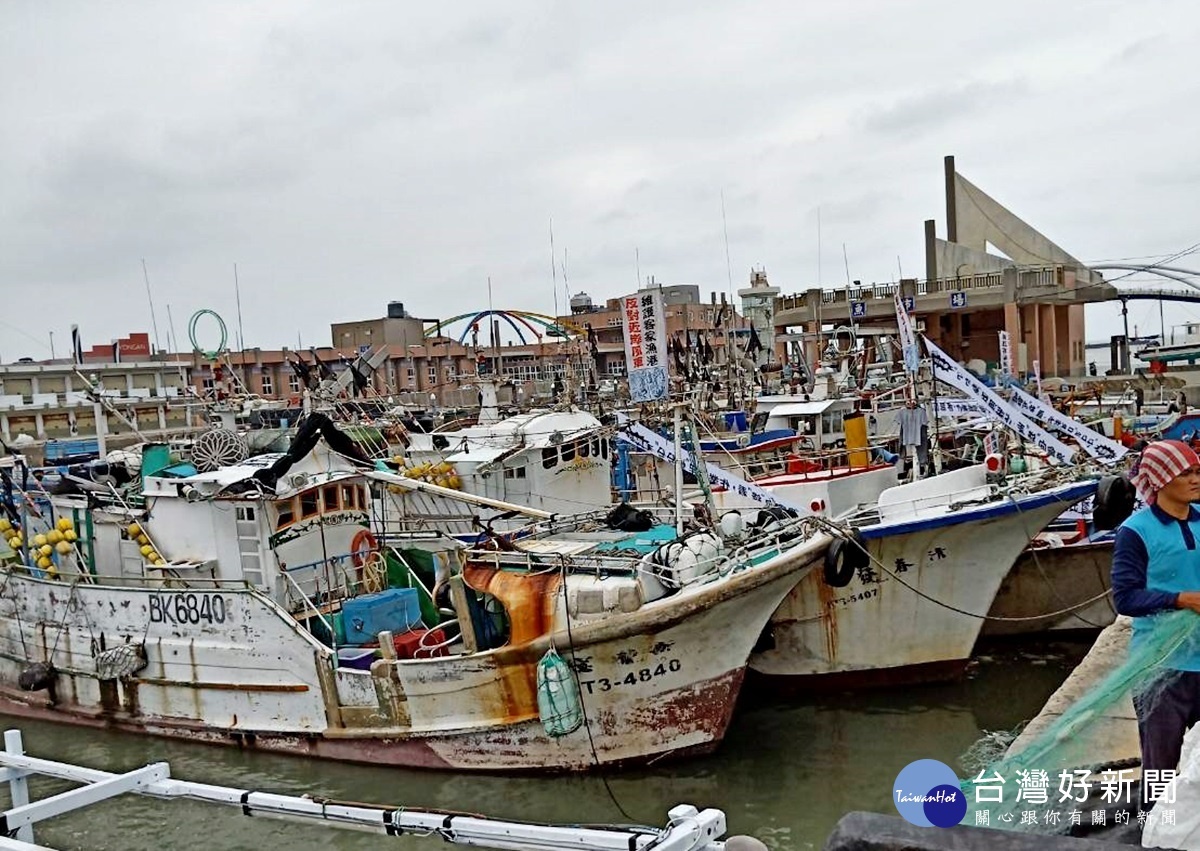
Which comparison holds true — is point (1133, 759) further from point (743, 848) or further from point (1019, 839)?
point (743, 848)

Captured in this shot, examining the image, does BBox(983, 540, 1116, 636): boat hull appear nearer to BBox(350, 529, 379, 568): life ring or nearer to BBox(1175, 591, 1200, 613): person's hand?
BBox(350, 529, 379, 568): life ring

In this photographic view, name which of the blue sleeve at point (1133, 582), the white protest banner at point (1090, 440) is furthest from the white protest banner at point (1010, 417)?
the blue sleeve at point (1133, 582)

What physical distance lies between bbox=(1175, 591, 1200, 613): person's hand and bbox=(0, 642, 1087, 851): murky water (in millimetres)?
6328

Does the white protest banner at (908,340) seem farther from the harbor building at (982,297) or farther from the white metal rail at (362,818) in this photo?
the harbor building at (982,297)

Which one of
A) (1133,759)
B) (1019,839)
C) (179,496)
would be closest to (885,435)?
(179,496)

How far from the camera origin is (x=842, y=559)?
11.5 metres

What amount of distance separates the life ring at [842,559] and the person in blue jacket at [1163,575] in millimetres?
7077

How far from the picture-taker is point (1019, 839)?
293cm

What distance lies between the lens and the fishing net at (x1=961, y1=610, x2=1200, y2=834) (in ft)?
12.9

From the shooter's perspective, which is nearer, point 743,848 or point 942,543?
point 743,848

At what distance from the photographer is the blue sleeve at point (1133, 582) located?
3.95 metres

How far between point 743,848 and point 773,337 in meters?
43.0

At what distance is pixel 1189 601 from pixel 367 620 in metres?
9.73

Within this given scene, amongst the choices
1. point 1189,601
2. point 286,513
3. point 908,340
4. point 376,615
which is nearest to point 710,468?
point 908,340
